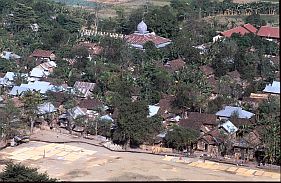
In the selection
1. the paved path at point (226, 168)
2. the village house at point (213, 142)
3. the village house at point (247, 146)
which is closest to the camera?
the paved path at point (226, 168)

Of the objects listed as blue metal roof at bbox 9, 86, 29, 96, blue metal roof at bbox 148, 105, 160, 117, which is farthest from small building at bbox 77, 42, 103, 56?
blue metal roof at bbox 148, 105, 160, 117

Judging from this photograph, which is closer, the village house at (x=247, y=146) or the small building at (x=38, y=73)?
the village house at (x=247, y=146)

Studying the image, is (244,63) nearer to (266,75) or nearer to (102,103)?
(266,75)

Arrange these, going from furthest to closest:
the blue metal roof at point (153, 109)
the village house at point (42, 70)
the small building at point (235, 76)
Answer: the village house at point (42, 70), the small building at point (235, 76), the blue metal roof at point (153, 109)

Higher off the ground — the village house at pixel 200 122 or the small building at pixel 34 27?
the small building at pixel 34 27

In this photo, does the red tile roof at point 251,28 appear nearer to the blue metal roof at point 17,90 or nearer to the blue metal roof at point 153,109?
the blue metal roof at point 153,109

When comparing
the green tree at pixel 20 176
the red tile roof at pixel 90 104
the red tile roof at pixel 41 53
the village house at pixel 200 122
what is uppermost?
the red tile roof at pixel 41 53

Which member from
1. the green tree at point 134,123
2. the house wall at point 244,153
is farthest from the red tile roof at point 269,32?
the green tree at point 134,123

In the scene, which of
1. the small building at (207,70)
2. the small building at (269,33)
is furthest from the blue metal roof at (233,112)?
the small building at (269,33)

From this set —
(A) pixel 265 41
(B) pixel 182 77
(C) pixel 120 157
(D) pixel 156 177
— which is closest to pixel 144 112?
(C) pixel 120 157
